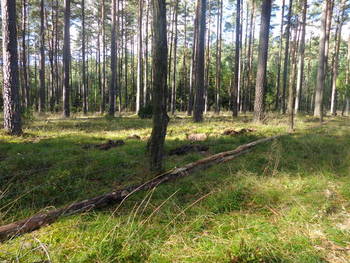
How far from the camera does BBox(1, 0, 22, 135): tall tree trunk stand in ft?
24.9

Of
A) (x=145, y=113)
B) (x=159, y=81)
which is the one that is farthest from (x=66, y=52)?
(x=159, y=81)

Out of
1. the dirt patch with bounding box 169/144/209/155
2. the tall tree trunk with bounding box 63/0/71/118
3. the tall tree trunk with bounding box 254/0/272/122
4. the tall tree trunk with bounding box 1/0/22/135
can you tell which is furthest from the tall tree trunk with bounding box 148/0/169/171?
the tall tree trunk with bounding box 63/0/71/118

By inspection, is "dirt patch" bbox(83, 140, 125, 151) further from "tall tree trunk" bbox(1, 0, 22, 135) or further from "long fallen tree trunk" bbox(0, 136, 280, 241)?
"tall tree trunk" bbox(1, 0, 22, 135)

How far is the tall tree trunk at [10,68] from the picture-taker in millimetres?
7598

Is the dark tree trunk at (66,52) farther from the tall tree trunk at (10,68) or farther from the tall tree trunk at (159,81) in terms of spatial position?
the tall tree trunk at (159,81)

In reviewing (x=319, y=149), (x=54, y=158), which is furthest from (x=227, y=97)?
(x=54, y=158)

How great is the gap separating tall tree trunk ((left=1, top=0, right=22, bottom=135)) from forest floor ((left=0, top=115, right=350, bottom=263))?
84.4 inches

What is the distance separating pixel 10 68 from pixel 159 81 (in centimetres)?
684

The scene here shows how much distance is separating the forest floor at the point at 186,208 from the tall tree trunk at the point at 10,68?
214cm

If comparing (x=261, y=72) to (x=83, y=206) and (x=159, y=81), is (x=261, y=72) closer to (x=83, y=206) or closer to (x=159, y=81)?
(x=159, y=81)

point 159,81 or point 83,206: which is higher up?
point 159,81

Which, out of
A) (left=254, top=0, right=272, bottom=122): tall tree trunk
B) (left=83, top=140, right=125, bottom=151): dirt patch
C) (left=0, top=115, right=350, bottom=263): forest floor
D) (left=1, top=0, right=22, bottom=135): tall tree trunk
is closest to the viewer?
(left=0, top=115, right=350, bottom=263): forest floor

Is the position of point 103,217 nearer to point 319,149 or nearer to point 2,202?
point 2,202

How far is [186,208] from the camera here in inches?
99.9
